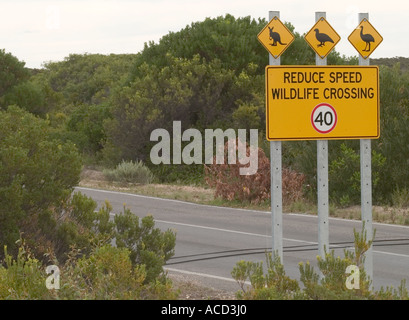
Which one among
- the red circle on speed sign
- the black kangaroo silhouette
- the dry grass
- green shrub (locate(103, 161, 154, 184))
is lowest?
the dry grass

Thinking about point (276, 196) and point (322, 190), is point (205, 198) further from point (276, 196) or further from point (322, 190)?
point (276, 196)

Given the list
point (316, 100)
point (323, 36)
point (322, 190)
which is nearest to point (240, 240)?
point (322, 190)

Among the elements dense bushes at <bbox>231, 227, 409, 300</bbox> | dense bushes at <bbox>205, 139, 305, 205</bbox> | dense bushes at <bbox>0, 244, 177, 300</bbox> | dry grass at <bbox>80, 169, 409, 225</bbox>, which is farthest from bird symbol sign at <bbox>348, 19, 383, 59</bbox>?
dense bushes at <bbox>205, 139, 305, 205</bbox>

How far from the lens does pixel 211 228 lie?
18.6 metres

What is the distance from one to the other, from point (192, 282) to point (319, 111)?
3405 mm

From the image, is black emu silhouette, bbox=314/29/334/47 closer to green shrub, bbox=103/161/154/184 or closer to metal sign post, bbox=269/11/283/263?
metal sign post, bbox=269/11/283/263

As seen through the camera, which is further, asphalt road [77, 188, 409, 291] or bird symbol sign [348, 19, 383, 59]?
asphalt road [77, 188, 409, 291]

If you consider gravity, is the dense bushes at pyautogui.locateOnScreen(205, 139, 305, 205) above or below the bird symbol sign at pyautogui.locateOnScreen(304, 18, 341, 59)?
below

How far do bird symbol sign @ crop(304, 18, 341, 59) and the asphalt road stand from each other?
389 centimetres

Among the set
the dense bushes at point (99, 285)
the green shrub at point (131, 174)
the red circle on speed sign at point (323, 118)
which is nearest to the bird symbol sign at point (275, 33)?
the red circle on speed sign at point (323, 118)

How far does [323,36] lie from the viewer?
9.65 m

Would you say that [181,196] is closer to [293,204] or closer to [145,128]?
[293,204]

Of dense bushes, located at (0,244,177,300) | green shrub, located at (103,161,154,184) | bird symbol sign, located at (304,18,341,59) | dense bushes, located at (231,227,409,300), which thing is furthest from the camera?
green shrub, located at (103,161,154,184)

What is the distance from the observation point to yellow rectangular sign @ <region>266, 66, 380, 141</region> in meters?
9.50
